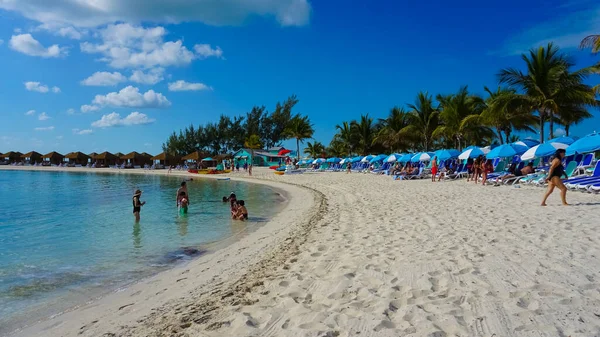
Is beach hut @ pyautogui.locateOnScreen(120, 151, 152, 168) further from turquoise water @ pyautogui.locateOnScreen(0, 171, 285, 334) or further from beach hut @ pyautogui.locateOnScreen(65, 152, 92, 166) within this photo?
turquoise water @ pyautogui.locateOnScreen(0, 171, 285, 334)

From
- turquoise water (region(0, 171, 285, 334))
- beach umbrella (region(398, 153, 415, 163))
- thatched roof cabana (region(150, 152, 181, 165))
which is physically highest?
thatched roof cabana (region(150, 152, 181, 165))

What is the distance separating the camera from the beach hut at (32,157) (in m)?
67.6

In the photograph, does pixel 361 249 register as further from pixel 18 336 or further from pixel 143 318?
pixel 18 336

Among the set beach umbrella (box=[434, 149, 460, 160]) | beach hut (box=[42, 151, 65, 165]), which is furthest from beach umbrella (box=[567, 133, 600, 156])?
beach hut (box=[42, 151, 65, 165])

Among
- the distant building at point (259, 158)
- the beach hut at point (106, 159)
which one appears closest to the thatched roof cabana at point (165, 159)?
the beach hut at point (106, 159)

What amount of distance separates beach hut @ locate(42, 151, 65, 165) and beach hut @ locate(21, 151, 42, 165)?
1332mm

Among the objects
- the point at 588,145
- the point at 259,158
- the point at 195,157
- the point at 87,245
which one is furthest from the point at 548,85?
the point at 195,157

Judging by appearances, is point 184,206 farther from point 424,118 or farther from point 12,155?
point 12,155

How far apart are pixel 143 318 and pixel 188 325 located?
2.41ft

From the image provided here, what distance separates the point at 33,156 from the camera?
222 ft

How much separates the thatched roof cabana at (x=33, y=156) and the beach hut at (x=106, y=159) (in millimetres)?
13212

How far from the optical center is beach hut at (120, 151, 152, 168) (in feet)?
203

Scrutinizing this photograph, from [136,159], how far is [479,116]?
5543 centimetres

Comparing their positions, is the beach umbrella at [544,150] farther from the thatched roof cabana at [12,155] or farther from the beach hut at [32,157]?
the thatched roof cabana at [12,155]
